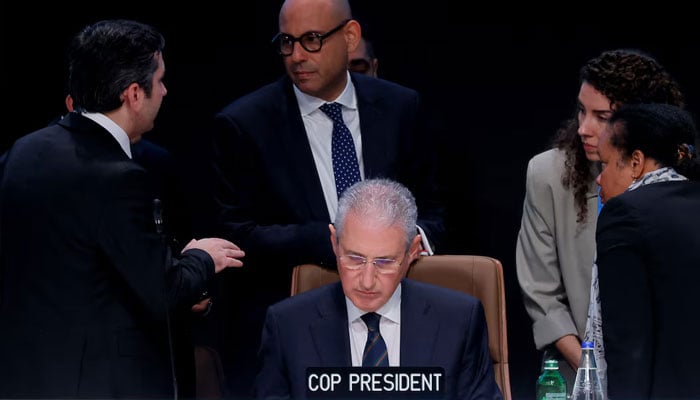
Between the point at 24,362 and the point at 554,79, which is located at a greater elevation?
the point at 554,79

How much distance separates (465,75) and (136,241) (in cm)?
191

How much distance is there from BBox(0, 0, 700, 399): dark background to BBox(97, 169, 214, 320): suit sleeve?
5.26 feet

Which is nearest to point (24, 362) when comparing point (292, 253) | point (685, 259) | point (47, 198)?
point (47, 198)

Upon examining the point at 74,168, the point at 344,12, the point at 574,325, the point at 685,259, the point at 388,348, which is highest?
the point at 344,12

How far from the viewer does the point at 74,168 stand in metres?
2.79

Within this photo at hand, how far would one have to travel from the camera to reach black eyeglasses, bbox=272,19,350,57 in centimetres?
337

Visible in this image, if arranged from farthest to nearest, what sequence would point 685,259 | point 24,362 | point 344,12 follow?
point 344,12
point 24,362
point 685,259

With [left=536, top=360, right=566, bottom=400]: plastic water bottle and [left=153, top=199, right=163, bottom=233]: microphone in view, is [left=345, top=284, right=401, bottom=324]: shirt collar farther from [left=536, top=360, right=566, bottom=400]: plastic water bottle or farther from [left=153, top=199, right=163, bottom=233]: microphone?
[left=153, top=199, right=163, bottom=233]: microphone

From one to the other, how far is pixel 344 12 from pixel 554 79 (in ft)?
3.80

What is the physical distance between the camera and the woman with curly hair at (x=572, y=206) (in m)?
3.31

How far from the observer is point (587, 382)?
250 centimetres

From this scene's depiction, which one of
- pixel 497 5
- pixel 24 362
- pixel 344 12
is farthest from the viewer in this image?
pixel 497 5

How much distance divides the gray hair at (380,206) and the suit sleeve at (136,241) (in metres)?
0.44

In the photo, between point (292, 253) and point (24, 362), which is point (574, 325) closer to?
point (292, 253)
